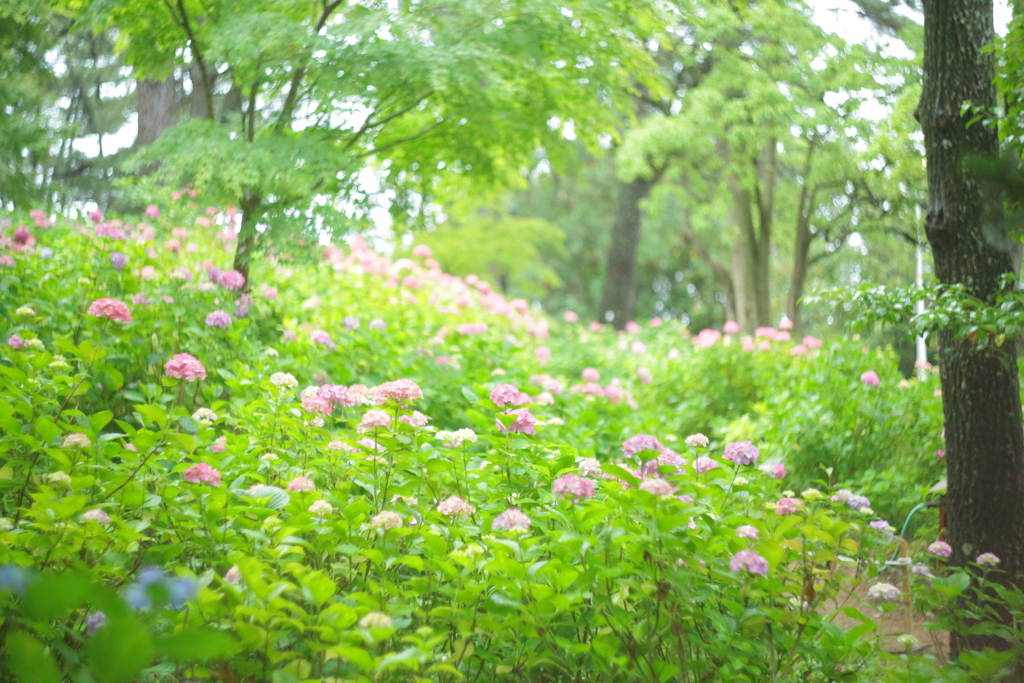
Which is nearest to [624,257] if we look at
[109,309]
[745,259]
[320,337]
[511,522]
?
[745,259]

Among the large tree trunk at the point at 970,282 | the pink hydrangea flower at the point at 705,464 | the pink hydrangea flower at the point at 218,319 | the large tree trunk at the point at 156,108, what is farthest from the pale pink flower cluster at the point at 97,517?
the large tree trunk at the point at 156,108

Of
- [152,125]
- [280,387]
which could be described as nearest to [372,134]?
[280,387]

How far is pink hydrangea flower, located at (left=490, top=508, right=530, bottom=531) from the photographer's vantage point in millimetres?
2014

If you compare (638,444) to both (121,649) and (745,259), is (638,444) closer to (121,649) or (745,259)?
(121,649)

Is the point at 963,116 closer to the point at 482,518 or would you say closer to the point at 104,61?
the point at 482,518

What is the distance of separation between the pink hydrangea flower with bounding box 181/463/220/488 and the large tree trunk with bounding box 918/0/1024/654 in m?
2.94

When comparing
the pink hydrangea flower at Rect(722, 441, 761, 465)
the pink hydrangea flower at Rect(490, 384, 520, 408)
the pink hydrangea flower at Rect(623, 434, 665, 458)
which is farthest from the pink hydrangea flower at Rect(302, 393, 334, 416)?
the pink hydrangea flower at Rect(722, 441, 761, 465)

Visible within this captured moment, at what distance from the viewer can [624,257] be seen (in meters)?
13.2

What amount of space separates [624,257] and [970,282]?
1016 cm

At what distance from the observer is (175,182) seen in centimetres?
434

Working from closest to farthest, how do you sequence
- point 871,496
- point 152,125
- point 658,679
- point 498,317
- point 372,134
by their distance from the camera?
point 658,679 < point 871,496 < point 372,134 < point 498,317 < point 152,125

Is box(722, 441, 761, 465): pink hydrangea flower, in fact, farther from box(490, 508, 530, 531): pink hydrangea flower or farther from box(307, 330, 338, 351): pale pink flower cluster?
box(307, 330, 338, 351): pale pink flower cluster

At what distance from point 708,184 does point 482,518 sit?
40.8 ft

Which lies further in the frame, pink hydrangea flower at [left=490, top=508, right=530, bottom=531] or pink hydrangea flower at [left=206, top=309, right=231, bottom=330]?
pink hydrangea flower at [left=206, top=309, right=231, bottom=330]
